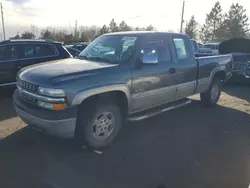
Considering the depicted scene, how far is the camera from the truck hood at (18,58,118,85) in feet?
12.5

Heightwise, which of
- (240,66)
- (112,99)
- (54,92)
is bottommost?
(112,99)

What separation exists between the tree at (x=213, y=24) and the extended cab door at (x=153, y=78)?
56.9 meters

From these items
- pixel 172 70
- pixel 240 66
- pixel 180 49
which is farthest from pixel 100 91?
pixel 240 66

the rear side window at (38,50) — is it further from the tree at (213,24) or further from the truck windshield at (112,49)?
the tree at (213,24)

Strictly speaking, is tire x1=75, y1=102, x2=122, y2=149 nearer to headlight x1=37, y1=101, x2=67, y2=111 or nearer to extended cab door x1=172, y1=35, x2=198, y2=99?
headlight x1=37, y1=101, x2=67, y2=111

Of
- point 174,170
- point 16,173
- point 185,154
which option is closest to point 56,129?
point 16,173

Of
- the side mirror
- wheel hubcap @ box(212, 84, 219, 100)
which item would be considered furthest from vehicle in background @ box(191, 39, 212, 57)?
the side mirror

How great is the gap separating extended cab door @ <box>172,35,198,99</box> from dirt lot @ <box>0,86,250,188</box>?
0.78 m

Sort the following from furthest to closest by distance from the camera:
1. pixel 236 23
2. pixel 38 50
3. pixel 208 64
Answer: pixel 236 23 → pixel 38 50 → pixel 208 64

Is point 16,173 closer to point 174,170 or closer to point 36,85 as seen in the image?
point 36,85

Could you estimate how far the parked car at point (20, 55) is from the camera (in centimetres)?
707

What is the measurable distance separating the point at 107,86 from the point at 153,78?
118 centimetres

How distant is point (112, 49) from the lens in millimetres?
4992

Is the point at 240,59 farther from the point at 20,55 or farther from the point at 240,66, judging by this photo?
the point at 20,55
